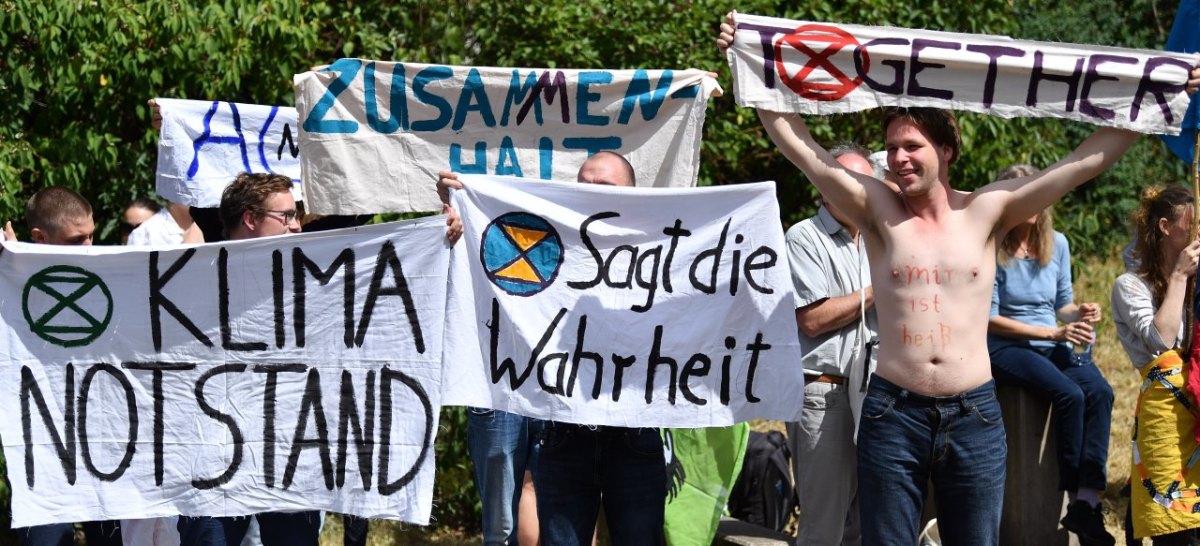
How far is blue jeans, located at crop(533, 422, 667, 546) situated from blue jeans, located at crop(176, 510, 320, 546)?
3.17 ft

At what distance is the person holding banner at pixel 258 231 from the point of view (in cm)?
523

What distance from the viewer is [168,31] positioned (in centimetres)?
733

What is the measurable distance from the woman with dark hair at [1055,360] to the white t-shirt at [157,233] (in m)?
3.76

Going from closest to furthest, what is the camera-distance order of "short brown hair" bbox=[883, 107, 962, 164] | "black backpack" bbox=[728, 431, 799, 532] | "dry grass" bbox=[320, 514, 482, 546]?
"short brown hair" bbox=[883, 107, 962, 164] < "black backpack" bbox=[728, 431, 799, 532] < "dry grass" bbox=[320, 514, 482, 546]

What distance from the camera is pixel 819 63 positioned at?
481cm

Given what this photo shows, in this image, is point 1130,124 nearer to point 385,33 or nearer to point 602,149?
point 602,149

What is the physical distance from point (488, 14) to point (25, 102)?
2395 millimetres

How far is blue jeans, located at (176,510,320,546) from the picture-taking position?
17.1 ft

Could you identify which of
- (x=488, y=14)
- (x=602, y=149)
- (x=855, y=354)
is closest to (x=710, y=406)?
(x=855, y=354)

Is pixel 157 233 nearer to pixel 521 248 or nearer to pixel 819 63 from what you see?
pixel 521 248

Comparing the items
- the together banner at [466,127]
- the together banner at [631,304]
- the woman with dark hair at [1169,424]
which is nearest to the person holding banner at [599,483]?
the together banner at [631,304]

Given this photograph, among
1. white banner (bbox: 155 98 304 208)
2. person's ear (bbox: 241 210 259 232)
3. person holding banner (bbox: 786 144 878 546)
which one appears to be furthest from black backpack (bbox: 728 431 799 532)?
person's ear (bbox: 241 210 259 232)

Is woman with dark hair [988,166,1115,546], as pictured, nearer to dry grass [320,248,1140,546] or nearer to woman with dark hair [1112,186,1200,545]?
woman with dark hair [1112,186,1200,545]

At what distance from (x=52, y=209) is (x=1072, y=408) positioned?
4.20m
